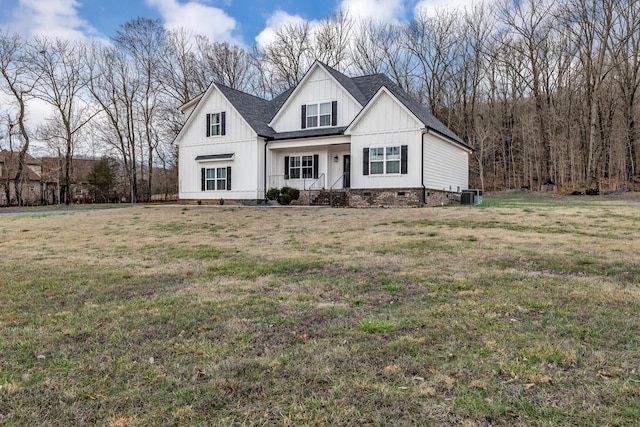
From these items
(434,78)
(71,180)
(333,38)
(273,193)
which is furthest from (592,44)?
(71,180)

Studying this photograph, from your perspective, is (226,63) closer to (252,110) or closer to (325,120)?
(252,110)

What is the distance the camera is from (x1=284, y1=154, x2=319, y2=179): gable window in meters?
20.9

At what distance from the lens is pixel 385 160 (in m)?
18.1

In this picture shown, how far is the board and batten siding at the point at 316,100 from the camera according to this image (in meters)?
20.3

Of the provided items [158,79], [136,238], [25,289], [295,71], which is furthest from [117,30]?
[25,289]

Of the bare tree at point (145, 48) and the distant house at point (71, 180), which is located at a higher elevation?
the bare tree at point (145, 48)

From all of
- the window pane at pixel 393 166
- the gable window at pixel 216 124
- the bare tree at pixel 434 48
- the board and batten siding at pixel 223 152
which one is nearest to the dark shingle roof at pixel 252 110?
the board and batten siding at pixel 223 152

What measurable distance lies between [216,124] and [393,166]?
33.1 feet

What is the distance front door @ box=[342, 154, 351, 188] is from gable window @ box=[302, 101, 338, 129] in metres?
1.83

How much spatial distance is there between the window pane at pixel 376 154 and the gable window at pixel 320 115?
3.16m

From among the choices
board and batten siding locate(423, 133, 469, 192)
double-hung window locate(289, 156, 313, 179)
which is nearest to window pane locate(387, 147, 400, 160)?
board and batten siding locate(423, 133, 469, 192)

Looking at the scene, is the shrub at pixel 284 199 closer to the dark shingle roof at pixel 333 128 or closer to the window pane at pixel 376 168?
the dark shingle roof at pixel 333 128

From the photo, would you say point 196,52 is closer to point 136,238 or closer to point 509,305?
point 136,238

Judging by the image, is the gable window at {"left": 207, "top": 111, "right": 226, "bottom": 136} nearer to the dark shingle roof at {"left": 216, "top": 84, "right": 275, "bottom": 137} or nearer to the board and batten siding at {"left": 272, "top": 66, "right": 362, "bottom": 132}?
the dark shingle roof at {"left": 216, "top": 84, "right": 275, "bottom": 137}
